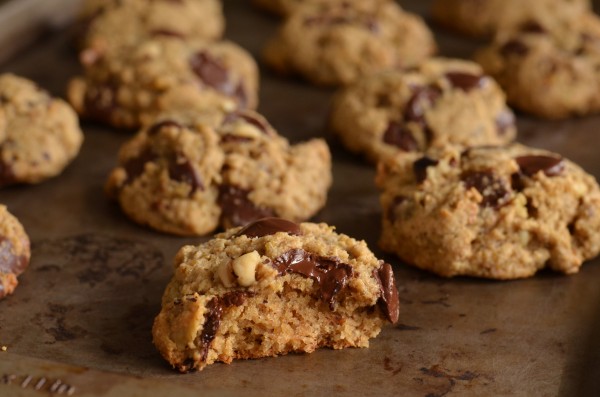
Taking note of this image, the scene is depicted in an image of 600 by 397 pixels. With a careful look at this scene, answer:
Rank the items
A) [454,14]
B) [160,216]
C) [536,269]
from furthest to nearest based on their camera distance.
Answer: [454,14], [160,216], [536,269]

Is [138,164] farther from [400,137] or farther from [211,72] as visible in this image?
[400,137]

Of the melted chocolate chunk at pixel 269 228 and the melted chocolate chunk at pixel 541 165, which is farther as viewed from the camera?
the melted chocolate chunk at pixel 541 165

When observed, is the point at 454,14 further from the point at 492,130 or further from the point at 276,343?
the point at 276,343

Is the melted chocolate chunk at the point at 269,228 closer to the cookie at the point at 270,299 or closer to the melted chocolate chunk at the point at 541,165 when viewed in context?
the cookie at the point at 270,299

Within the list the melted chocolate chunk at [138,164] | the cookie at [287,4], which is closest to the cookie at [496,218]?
the melted chocolate chunk at [138,164]

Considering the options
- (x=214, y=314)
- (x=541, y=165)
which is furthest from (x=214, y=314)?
(x=541, y=165)

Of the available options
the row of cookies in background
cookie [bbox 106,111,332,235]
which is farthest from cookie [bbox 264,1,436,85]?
cookie [bbox 106,111,332,235]

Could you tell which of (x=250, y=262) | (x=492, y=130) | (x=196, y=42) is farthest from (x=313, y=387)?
(x=196, y=42)
